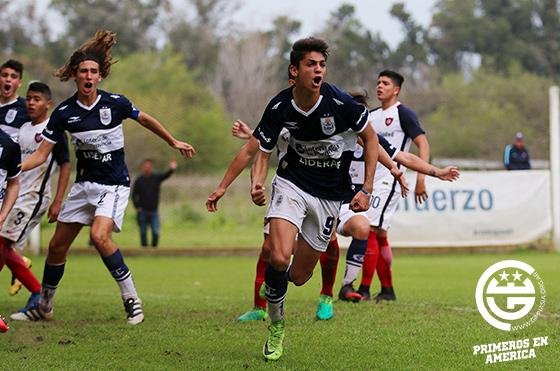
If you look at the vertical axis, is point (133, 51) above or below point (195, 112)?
above

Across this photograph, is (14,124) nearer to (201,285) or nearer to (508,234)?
(201,285)

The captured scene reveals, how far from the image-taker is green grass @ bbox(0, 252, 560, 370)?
7133 mm

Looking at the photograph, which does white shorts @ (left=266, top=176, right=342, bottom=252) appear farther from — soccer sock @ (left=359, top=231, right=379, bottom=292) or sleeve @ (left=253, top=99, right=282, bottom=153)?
soccer sock @ (left=359, top=231, right=379, bottom=292)

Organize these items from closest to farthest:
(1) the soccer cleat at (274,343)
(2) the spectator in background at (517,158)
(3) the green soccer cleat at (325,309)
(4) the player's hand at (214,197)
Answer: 1. (1) the soccer cleat at (274,343)
2. (4) the player's hand at (214,197)
3. (3) the green soccer cleat at (325,309)
4. (2) the spectator in background at (517,158)

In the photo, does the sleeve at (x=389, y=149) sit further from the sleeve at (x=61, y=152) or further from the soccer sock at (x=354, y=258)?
the sleeve at (x=61, y=152)

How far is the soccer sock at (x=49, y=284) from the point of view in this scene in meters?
9.73

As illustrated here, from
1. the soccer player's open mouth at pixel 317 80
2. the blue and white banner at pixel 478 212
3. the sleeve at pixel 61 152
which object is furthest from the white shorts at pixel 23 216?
the blue and white banner at pixel 478 212

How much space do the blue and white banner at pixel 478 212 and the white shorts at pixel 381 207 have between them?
31.7 feet

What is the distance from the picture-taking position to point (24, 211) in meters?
10.4

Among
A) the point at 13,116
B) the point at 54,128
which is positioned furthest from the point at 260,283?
the point at 13,116

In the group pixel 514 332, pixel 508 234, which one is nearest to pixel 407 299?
pixel 514 332

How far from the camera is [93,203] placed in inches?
370

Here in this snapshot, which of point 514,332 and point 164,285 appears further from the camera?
point 164,285

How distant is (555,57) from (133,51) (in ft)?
93.2
